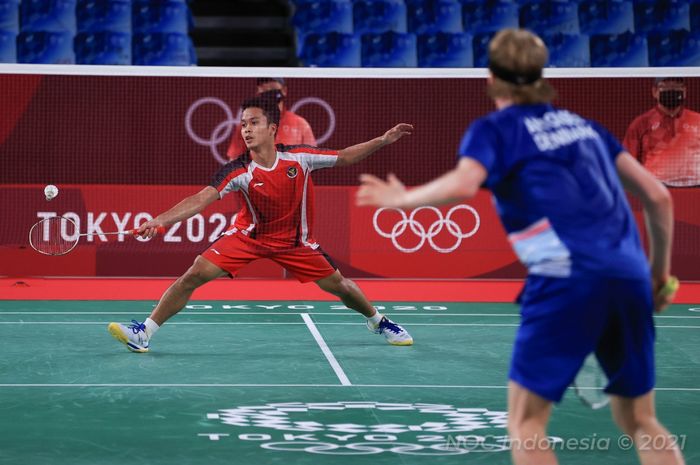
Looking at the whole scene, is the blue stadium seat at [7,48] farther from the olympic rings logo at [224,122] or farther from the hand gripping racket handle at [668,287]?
the hand gripping racket handle at [668,287]

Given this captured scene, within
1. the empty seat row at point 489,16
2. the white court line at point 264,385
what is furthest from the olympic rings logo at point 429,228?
the white court line at point 264,385

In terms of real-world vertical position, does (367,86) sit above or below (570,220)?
above

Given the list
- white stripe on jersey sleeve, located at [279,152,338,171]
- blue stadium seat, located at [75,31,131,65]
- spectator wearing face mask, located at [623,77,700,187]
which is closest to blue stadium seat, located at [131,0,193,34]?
blue stadium seat, located at [75,31,131,65]

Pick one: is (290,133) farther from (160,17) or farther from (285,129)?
(160,17)

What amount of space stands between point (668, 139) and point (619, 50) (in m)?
2.15

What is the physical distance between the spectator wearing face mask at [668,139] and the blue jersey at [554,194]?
30.2 feet

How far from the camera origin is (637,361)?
3.45m

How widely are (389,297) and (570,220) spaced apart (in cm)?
760

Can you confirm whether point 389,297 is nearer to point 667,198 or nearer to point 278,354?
point 278,354

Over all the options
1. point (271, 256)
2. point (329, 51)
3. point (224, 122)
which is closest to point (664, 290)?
point (271, 256)

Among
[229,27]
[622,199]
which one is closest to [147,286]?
[229,27]

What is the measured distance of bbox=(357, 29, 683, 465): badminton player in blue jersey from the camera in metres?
3.34

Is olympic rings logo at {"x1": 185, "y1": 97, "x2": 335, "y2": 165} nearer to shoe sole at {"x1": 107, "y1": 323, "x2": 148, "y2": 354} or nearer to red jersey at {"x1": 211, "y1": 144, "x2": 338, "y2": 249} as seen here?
red jersey at {"x1": 211, "y1": 144, "x2": 338, "y2": 249}

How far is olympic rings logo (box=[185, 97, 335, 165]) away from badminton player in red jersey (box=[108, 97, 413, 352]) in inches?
191
